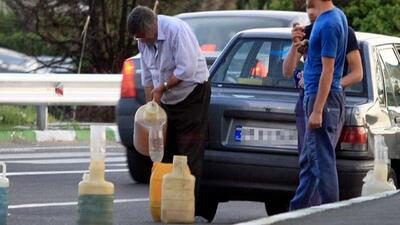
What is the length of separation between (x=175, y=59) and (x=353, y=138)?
133 cm

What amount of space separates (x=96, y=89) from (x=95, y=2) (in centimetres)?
527

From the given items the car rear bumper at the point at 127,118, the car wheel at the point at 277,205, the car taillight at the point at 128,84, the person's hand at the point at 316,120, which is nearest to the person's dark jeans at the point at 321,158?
the person's hand at the point at 316,120

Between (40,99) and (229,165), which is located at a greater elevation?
(229,165)

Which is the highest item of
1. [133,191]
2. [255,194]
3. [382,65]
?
[382,65]

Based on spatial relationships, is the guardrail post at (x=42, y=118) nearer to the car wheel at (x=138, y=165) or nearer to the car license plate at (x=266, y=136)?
the car wheel at (x=138, y=165)

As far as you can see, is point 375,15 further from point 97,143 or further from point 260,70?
point 97,143

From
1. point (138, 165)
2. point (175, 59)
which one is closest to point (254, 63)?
point (175, 59)

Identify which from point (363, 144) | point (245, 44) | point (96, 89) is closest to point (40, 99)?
point (96, 89)

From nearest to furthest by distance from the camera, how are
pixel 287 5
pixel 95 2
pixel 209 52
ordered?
pixel 209 52
pixel 95 2
pixel 287 5

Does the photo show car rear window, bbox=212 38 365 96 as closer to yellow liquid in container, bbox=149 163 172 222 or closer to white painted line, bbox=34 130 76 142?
yellow liquid in container, bbox=149 163 172 222

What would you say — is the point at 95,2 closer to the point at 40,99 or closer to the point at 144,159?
the point at 40,99

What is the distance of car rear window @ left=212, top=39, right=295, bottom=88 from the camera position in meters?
10.5

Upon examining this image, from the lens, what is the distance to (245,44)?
10773 mm

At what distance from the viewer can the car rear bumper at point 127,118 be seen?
482 inches
